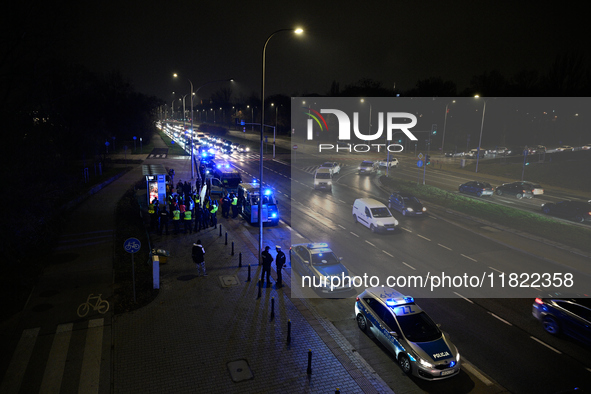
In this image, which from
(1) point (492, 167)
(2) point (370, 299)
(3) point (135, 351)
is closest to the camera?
(3) point (135, 351)

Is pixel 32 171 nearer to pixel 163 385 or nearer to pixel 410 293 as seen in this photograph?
pixel 163 385

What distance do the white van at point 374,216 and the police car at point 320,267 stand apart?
22.4 ft

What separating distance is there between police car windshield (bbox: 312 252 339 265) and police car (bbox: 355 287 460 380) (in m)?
2.86

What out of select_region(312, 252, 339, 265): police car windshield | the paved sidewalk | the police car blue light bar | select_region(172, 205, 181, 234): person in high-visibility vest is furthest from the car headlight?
select_region(172, 205, 181, 234): person in high-visibility vest

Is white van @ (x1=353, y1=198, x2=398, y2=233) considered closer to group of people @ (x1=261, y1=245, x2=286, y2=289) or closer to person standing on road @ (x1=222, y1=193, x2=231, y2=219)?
person standing on road @ (x1=222, y1=193, x2=231, y2=219)

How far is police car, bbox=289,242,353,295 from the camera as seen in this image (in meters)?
12.4

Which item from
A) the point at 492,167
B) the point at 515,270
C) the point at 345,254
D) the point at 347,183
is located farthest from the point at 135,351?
the point at 492,167

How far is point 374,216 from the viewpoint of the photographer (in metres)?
20.3

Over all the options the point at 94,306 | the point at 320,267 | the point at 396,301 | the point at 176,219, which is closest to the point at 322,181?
the point at 176,219

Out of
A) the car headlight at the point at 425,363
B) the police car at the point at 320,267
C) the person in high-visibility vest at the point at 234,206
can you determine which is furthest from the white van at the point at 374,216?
the car headlight at the point at 425,363

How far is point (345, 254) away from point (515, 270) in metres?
7.11

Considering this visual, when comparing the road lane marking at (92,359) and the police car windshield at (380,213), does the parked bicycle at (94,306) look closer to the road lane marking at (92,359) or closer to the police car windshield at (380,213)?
the road lane marking at (92,359)

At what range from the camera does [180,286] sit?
1271 cm

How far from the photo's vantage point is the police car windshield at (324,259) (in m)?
13.3
